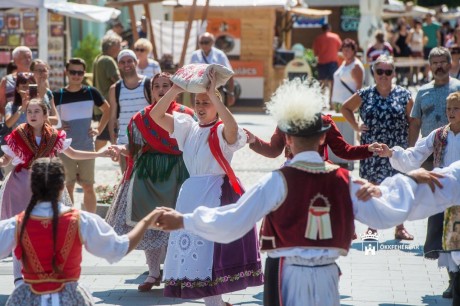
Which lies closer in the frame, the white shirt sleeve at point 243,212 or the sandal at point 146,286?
the white shirt sleeve at point 243,212

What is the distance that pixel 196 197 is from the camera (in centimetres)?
686

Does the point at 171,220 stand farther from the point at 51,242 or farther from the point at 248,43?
the point at 248,43

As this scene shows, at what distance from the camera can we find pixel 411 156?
738 centimetres

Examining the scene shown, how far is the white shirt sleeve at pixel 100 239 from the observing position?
4938 millimetres

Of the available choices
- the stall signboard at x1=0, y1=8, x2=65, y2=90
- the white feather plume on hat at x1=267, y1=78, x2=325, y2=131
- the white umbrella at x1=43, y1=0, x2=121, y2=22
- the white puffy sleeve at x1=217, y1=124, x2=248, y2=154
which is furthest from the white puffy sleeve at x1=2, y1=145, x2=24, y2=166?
the stall signboard at x1=0, y1=8, x2=65, y2=90

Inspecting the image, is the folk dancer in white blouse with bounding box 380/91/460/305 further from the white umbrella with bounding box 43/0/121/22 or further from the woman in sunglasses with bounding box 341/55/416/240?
the white umbrella with bounding box 43/0/121/22

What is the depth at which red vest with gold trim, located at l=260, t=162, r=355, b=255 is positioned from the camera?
4977mm

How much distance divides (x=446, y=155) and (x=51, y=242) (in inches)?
143

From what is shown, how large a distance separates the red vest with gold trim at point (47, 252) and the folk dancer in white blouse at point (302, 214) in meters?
0.52

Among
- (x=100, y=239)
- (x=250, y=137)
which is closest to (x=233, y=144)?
(x=250, y=137)

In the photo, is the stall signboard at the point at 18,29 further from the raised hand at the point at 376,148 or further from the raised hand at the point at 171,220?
the raised hand at the point at 171,220

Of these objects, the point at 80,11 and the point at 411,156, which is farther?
the point at 80,11

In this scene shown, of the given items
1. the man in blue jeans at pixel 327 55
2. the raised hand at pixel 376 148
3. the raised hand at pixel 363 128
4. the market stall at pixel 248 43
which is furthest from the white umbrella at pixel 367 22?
the raised hand at pixel 376 148

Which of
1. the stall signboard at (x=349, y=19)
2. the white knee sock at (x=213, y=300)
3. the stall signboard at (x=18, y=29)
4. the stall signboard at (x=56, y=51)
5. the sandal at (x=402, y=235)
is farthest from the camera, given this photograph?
the stall signboard at (x=349, y=19)
